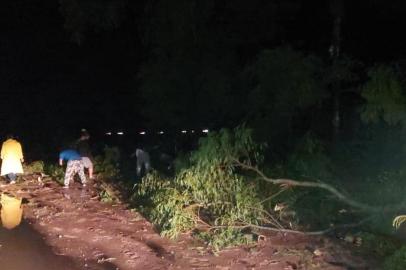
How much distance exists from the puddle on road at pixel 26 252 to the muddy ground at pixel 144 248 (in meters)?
0.04

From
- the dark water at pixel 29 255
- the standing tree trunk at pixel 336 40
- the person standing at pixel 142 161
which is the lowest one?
the dark water at pixel 29 255

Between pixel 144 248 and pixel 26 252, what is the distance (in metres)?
1.64

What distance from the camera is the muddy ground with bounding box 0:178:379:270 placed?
7.86m

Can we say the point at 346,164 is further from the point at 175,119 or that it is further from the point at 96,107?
the point at 96,107

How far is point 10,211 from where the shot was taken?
1082 centimetres

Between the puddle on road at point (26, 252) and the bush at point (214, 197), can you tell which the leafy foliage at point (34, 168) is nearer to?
the puddle on road at point (26, 252)

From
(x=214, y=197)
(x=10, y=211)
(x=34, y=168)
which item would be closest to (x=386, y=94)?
(x=214, y=197)

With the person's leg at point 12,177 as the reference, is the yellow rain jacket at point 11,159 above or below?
above

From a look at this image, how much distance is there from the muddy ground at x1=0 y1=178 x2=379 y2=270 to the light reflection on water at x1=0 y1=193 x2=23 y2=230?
0.16 metres

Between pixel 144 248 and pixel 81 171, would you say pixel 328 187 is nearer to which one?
pixel 144 248

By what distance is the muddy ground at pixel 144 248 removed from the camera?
25.8 ft

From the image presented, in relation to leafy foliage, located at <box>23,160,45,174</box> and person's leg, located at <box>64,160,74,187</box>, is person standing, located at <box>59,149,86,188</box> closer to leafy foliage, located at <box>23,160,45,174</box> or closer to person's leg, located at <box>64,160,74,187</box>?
person's leg, located at <box>64,160,74,187</box>

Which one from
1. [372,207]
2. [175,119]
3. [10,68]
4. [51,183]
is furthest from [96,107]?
[372,207]

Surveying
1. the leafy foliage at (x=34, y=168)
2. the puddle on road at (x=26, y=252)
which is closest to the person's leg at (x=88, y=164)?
the leafy foliage at (x=34, y=168)
